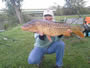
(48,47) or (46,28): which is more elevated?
(46,28)

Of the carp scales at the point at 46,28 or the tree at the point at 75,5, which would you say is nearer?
the carp scales at the point at 46,28

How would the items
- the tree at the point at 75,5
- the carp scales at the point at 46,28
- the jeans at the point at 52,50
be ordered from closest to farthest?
the carp scales at the point at 46,28, the jeans at the point at 52,50, the tree at the point at 75,5

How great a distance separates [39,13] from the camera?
2.79m

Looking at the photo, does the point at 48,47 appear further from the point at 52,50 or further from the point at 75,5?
the point at 75,5

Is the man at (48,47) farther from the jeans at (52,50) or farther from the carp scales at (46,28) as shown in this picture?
the carp scales at (46,28)

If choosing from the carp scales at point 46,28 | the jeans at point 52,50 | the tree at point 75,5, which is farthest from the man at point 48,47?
the tree at point 75,5

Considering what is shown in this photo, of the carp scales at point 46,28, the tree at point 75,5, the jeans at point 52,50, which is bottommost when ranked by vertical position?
the jeans at point 52,50

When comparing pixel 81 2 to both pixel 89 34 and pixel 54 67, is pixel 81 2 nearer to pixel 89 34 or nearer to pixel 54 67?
pixel 89 34

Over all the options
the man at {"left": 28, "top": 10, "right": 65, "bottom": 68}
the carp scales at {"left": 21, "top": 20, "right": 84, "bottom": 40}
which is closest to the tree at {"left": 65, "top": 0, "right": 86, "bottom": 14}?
the man at {"left": 28, "top": 10, "right": 65, "bottom": 68}

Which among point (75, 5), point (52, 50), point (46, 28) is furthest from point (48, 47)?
point (75, 5)

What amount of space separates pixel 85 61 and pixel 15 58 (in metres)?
1.67

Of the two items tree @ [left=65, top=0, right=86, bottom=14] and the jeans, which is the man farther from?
tree @ [left=65, top=0, right=86, bottom=14]

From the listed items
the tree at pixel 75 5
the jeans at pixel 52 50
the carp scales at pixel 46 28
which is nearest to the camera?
the carp scales at pixel 46 28

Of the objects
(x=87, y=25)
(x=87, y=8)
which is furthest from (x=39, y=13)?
(x=87, y=25)
